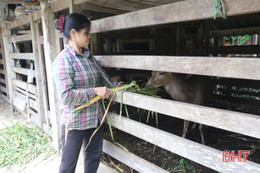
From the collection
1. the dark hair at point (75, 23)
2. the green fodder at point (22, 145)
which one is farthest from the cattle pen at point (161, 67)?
the dark hair at point (75, 23)

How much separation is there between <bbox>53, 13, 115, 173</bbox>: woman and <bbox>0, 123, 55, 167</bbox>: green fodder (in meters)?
1.75

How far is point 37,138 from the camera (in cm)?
422

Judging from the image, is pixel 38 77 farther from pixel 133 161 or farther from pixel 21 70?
pixel 133 161

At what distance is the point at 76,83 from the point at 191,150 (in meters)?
1.31

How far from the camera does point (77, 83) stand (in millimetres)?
2078

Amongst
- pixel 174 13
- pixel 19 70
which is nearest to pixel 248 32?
pixel 174 13

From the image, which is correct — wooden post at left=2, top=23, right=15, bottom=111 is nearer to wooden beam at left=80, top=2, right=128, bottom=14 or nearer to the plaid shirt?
wooden beam at left=80, top=2, right=128, bottom=14

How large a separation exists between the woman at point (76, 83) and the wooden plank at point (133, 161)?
0.41 meters

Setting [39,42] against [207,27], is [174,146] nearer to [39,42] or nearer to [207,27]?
[39,42]

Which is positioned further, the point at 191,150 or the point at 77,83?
the point at 77,83

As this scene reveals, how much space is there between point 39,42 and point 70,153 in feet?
9.31

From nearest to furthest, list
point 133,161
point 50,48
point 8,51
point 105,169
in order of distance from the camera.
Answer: point 133,161
point 105,169
point 50,48
point 8,51

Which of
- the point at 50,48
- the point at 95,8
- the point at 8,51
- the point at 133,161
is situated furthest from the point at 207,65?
the point at 8,51

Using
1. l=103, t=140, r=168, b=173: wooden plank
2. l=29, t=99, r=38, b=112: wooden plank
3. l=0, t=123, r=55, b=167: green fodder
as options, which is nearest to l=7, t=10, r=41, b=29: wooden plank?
l=29, t=99, r=38, b=112: wooden plank
